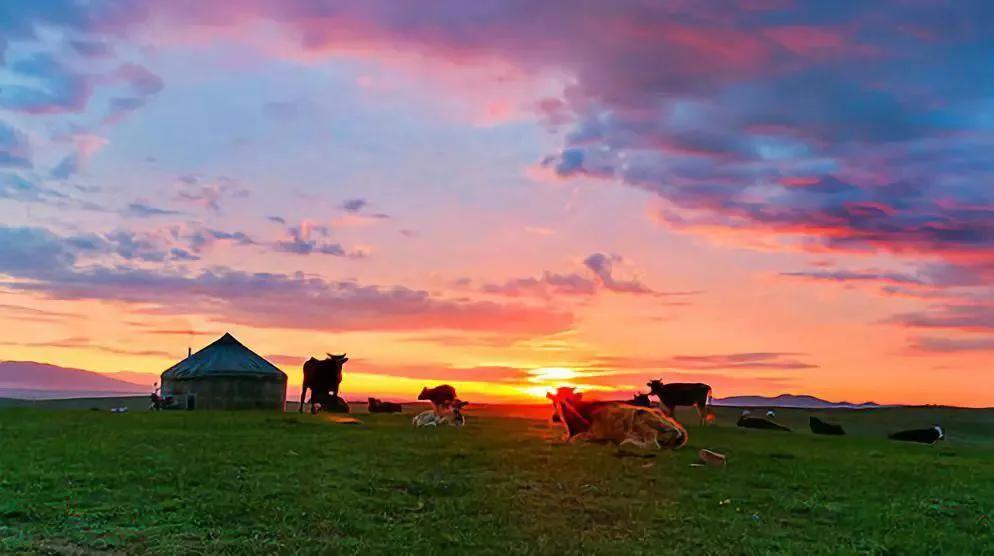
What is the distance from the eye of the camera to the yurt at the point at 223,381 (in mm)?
53250

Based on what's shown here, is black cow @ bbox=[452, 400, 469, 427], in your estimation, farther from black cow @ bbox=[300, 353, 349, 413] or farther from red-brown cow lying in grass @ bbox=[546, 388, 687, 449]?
black cow @ bbox=[300, 353, 349, 413]

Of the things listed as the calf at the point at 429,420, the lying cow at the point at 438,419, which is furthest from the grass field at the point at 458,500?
the lying cow at the point at 438,419

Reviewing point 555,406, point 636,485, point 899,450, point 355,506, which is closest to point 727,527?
point 636,485

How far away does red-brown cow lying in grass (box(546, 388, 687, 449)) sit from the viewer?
73.7 ft

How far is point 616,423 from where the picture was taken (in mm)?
23531

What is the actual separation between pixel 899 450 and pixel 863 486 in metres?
13.8

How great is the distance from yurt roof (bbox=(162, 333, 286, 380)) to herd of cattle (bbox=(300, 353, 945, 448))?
7958 millimetres

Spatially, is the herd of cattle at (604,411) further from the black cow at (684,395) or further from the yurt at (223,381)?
the yurt at (223,381)

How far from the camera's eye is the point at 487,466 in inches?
698

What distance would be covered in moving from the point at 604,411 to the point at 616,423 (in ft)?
2.48

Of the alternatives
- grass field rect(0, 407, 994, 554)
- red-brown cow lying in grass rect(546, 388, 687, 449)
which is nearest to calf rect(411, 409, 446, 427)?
red-brown cow lying in grass rect(546, 388, 687, 449)

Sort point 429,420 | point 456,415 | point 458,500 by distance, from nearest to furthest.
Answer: point 458,500 → point 429,420 → point 456,415

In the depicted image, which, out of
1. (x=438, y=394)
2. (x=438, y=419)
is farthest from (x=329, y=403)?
(x=438, y=419)

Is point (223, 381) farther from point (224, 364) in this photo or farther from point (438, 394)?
point (438, 394)
